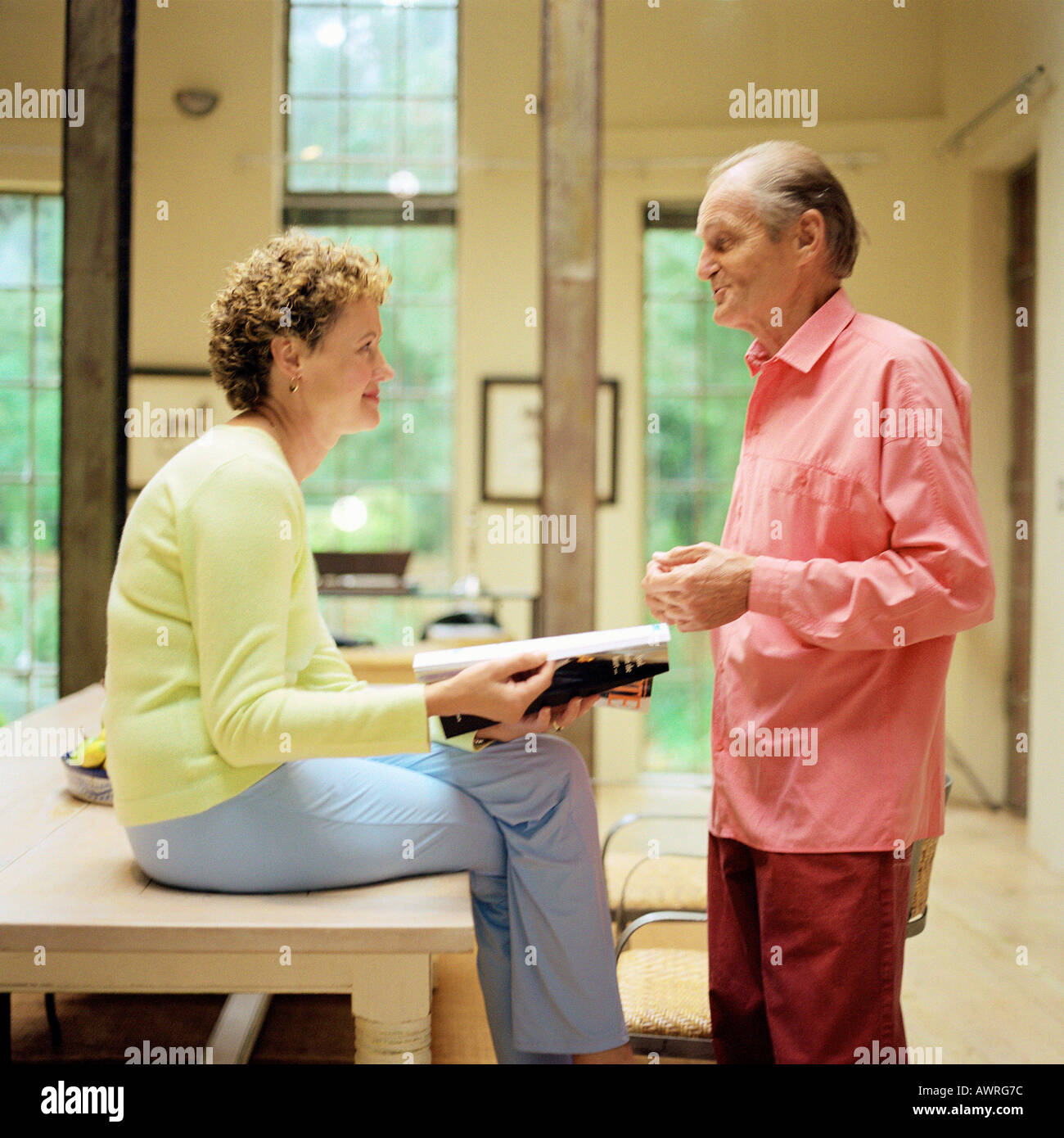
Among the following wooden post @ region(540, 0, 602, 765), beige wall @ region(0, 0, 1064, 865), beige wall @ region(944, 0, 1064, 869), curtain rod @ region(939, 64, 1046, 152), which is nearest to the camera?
wooden post @ region(540, 0, 602, 765)

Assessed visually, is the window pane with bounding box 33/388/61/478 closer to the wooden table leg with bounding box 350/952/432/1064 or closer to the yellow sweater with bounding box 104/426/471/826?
the yellow sweater with bounding box 104/426/471/826

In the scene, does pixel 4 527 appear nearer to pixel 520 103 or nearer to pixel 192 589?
pixel 520 103

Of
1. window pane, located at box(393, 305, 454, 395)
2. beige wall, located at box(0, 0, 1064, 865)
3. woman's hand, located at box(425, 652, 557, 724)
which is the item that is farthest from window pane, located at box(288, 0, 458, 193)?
woman's hand, located at box(425, 652, 557, 724)

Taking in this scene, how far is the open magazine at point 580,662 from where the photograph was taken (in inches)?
55.0

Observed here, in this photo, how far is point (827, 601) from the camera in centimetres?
145

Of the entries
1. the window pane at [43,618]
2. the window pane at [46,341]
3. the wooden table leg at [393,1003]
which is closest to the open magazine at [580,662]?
the wooden table leg at [393,1003]

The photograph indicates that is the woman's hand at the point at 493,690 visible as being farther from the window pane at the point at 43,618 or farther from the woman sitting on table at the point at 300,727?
the window pane at the point at 43,618

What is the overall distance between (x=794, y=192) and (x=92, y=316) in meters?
2.04

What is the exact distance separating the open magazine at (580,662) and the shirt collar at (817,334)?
1.55 feet

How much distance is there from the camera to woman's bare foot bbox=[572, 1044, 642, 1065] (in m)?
1.46

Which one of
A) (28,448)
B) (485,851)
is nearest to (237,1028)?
(485,851)

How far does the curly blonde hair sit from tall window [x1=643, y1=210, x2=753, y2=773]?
16.1ft

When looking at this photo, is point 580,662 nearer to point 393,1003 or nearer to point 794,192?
point 393,1003
